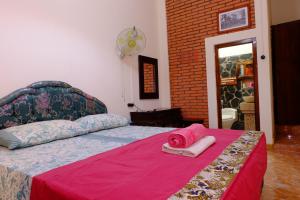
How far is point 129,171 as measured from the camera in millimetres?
1032

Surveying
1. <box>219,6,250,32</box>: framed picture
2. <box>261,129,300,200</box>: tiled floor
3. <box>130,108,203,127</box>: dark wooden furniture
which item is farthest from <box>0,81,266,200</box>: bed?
<box>219,6,250,32</box>: framed picture

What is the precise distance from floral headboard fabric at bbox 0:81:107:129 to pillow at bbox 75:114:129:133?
0.24 meters

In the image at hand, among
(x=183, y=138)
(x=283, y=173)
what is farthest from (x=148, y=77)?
(x=183, y=138)

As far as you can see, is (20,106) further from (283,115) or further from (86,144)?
(283,115)

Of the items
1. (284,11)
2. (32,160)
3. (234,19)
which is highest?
(284,11)

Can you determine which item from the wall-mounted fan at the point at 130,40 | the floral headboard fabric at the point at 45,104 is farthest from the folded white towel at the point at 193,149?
the wall-mounted fan at the point at 130,40

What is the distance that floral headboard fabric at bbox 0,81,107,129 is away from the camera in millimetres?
2004

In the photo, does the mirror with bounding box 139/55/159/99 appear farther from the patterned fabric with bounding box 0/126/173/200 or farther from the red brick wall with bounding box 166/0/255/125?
the patterned fabric with bounding box 0/126/173/200

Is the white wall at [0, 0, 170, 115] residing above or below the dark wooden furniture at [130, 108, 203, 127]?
above

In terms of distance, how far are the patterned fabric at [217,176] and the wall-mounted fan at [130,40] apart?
2.23 meters

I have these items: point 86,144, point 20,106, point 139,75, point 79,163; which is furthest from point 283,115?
point 20,106

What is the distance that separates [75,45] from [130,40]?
82 centimetres

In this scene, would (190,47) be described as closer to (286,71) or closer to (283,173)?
(286,71)

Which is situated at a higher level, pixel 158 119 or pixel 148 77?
pixel 148 77
